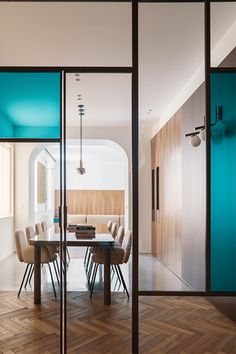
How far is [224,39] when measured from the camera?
2770 millimetres

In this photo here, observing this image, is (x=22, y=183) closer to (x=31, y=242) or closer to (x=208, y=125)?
(x=31, y=242)

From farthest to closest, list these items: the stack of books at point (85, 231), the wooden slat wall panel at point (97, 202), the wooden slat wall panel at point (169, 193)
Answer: the stack of books at point (85, 231) → the wooden slat wall panel at point (97, 202) → the wooden slat wall panel at point (169, 193)

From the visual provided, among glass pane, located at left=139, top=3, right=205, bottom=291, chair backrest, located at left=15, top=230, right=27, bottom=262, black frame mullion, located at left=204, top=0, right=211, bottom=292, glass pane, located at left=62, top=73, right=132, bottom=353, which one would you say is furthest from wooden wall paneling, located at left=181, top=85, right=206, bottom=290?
chair backrest, located at left=15, top=230, right=27, bottom=262

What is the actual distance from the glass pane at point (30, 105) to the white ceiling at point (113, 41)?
0.16 metres

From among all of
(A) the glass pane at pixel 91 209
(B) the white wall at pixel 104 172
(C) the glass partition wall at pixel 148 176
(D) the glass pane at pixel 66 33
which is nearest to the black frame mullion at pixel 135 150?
(C) the glass partition wall at pixel 148 176

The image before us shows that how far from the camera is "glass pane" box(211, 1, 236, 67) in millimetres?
2535

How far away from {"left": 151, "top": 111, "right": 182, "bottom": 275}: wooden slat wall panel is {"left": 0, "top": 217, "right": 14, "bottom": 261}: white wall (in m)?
3.03

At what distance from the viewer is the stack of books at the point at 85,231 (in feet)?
12.2

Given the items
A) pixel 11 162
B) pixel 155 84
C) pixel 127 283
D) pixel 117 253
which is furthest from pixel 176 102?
pixel 11 162

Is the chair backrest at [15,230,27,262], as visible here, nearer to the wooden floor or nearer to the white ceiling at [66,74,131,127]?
the wooden floor

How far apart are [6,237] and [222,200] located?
4.44m

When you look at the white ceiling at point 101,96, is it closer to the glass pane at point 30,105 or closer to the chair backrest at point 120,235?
the glass pane at point 30,105

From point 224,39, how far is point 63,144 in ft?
5.10

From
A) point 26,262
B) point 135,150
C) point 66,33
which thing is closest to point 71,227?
point 26,262
